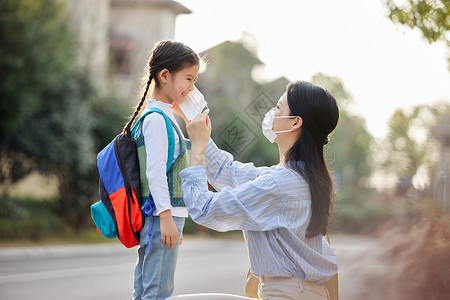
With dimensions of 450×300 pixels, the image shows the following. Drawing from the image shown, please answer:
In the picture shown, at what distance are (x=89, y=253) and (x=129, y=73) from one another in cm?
1706

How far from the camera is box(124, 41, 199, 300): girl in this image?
2855 mm

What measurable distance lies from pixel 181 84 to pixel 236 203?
88cm

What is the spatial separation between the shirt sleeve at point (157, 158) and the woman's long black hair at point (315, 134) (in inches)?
24.0

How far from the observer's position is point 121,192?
2875 mm

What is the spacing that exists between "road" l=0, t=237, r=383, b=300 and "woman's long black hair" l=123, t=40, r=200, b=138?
2.72 metres

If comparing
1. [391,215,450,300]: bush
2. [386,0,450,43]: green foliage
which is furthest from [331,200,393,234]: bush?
[386,0,450,43]: green foliage

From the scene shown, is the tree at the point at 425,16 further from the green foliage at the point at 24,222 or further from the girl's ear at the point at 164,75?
the green foliage at the point at 24,222

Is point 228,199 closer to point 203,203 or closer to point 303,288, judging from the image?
point 203,203

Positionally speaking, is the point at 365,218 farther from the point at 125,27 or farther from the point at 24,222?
the point at 125,27

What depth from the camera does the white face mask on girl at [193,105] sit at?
2889mm

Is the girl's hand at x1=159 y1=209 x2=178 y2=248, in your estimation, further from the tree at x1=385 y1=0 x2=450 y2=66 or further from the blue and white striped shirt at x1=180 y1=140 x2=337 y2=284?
the tree at x1=385 y1=0 x2=450 y2=66

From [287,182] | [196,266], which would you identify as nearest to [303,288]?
[287,182]

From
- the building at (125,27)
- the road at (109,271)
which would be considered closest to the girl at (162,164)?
the road at (109,271)

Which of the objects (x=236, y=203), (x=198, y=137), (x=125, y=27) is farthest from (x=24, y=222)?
(x=125, y=27)
